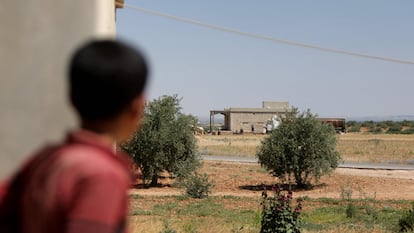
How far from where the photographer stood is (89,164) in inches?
38.5

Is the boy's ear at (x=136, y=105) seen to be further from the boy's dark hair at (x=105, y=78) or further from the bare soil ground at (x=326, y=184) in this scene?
the bare soil ground at (x=326, y=184)

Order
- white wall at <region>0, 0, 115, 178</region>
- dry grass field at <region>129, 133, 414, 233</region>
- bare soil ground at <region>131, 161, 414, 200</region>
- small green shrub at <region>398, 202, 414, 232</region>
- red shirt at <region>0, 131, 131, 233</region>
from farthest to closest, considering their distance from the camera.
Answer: bare soil ground at <region>131, 161, 414, 200</region> → dry grass field at <region>129, 133, 414, 233</region> → small green shrub at <region>398, 202, 414, 232</region> → white wall at <region>0, 0, 115, 178</region> → red shirt at <region>0, 131, 131, 233</region>

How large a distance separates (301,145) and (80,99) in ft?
77.6

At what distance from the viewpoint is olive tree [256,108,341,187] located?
79.0ft

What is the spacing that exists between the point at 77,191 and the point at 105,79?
0.65 feet

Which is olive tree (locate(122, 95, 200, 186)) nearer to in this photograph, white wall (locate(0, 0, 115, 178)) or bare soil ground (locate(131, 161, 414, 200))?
bare soil ground (locate(131, 161, 414, 200))

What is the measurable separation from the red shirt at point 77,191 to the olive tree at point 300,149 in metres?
23.0

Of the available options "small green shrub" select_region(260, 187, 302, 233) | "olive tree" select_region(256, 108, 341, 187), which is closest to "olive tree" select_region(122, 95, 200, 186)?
"olive tree" select_region(256, 108, 341, 187)

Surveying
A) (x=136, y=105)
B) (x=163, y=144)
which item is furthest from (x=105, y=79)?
(x=163, y=144)

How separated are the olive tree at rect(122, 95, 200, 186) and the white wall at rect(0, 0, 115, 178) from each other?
22919 mm

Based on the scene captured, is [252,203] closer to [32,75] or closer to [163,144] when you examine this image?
[163,144]

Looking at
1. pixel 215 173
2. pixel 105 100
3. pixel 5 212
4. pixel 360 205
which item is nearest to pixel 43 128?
pixel 5 212

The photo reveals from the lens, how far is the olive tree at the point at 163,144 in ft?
80.2

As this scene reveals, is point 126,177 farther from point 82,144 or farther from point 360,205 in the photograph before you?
point 360,205
